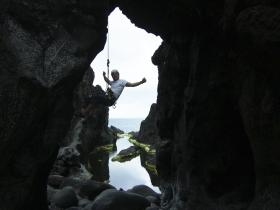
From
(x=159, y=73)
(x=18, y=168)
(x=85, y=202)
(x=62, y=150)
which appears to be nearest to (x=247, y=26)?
(x=18, y=168)

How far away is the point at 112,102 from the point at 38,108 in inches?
225

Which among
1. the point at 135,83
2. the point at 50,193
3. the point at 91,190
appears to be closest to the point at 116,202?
the point at 91,190

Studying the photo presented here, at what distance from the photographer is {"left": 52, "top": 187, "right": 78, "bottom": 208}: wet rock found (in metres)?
9.63

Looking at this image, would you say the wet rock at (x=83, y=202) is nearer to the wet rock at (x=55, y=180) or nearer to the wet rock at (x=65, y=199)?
the wet rock at (x=65, y=199)

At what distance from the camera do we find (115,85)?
11945 mm

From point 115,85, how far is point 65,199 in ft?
12.0

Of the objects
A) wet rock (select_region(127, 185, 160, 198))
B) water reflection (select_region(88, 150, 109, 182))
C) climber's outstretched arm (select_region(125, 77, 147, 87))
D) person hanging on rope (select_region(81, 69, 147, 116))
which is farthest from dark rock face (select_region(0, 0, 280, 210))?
water reflection (select_region(88, 150, 109, 182))

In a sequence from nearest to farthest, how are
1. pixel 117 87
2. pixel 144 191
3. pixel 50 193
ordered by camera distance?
pixel 50 193 < pixel 117 87 < pixel 144 191

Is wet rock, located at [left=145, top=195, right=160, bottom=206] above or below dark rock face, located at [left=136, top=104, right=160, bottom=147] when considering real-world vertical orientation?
below

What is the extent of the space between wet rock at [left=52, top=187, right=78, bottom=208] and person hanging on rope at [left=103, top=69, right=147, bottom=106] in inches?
109

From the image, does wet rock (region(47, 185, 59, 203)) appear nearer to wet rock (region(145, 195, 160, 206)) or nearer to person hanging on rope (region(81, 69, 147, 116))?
wet rock (region(145, 195, 160, 206))

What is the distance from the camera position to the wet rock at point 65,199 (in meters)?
9.63

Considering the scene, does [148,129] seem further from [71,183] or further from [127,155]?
[71,183]

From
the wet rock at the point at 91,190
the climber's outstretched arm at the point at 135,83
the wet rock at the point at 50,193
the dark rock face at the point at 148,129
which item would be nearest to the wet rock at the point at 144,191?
the wet rock at the point at 91,190
